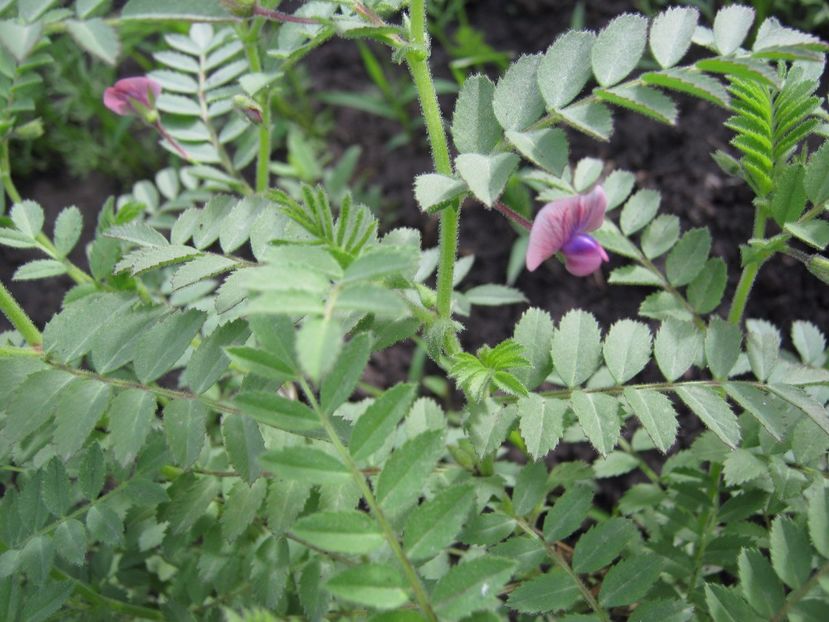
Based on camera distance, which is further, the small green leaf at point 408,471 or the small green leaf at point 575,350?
the small green leaf at point 575,350

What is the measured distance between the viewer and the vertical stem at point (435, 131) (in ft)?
3.17

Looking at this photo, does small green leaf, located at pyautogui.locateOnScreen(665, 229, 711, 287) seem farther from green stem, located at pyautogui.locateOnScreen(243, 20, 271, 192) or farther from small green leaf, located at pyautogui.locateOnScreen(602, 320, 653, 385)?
green stem, located at pyautogui.locateOnScreen(243, 20, 271, 192)

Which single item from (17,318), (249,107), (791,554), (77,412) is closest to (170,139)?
(249,107)

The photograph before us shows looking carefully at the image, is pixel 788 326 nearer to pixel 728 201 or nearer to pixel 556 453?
pixel 728 201

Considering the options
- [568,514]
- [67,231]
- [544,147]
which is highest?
[544,147]

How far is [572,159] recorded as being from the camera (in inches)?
88.6

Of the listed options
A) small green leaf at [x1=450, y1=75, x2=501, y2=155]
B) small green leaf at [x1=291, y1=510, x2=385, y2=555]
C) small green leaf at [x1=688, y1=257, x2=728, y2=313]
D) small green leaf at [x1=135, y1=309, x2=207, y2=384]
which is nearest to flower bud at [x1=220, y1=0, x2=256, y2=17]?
small green leaf at [x1=450, y1=75, x2=501, y2=155]

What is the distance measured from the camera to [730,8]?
1.06 metres

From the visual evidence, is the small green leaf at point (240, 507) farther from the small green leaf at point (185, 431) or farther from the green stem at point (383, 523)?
the green stem at point (383, 523)

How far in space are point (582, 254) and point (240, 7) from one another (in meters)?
0.55

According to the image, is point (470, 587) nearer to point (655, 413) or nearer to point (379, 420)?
point (379, 420)

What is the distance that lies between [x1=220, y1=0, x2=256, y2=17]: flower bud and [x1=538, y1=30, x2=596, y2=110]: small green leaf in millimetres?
374

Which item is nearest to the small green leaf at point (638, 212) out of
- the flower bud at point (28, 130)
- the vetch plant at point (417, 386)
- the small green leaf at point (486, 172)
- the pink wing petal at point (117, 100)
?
the vetch plant at point (417, 386)

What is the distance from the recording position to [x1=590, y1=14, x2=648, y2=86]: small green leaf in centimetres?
99
